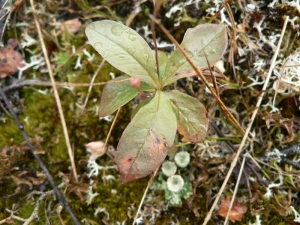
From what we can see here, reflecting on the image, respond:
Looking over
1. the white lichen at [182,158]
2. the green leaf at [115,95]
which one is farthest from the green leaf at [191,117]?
the white lichen at [182,158]

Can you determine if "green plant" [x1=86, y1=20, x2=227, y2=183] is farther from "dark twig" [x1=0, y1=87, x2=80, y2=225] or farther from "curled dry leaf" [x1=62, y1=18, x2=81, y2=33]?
"curled dry leaf" [x1=62, y1=18, x2=81, y2=33]

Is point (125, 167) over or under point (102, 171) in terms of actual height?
over

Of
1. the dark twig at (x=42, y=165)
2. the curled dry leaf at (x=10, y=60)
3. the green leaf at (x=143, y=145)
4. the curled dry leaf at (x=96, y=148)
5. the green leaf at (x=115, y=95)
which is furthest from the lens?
the curled dry leaf at (x=10, y=60)

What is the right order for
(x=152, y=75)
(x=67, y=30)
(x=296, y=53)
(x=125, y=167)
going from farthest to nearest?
(x=67, y=30), (x=296, y=53), (x=152, y=75), (x=125, y=167)

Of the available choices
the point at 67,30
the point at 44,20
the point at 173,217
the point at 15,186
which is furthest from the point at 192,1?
the point at 15,186

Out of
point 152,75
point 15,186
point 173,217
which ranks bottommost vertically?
point 173,217

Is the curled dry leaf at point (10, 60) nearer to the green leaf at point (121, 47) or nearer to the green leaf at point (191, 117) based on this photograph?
the green leaf at point (121, 47)

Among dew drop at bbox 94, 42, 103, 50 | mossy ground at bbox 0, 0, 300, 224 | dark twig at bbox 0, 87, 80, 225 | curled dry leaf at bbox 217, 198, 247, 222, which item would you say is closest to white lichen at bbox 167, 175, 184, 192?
mossy ground at bbox 0, 0, 300, 224

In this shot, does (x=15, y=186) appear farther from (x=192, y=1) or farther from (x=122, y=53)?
(x=192, y=1)
